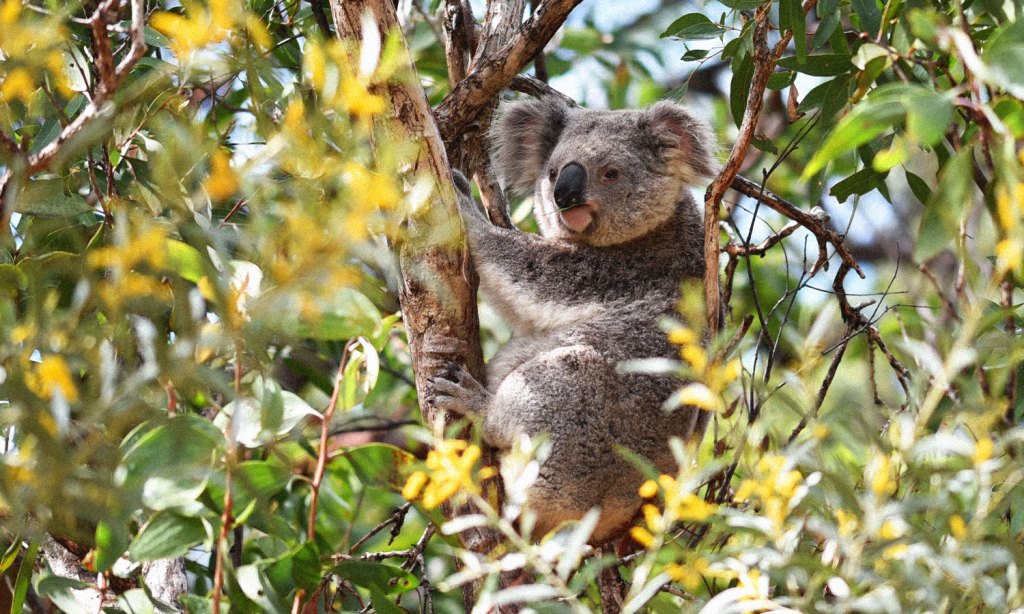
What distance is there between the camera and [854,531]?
1534 mm

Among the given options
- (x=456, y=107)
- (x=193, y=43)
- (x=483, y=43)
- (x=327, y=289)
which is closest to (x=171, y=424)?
(x=327, y=289)

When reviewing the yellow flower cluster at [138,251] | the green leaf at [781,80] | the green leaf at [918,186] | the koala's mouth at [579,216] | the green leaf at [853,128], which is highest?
the green leaf at [853,128]

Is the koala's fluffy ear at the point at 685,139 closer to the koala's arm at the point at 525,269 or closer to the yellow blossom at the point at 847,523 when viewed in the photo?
the koala's arm at the point at 525,269

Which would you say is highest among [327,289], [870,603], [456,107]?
[327,289]

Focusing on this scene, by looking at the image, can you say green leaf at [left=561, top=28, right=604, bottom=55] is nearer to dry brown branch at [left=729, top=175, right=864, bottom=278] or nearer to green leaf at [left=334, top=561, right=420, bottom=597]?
dry brown branch at [left=729, top=175, right=864, bottom=278]

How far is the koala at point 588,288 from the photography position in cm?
283

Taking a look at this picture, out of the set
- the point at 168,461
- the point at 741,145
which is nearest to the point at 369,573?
the point at 168,461

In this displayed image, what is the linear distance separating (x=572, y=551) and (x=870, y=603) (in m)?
0.42

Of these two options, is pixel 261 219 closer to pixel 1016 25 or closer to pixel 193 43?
pixel 193 43

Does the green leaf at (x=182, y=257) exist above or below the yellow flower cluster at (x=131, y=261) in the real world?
below

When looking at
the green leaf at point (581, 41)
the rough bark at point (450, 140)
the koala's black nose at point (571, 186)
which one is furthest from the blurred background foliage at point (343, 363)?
the green leaf at point (581, 41)

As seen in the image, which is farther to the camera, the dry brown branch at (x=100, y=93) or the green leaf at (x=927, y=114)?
the dry brown branch at (x=100, y=93)

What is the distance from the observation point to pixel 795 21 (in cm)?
228

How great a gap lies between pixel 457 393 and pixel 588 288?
81cm
